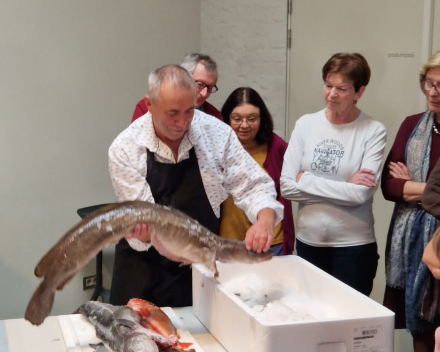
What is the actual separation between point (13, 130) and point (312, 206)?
1.85 m

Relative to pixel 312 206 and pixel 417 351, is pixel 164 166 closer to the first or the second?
pixel 312 206

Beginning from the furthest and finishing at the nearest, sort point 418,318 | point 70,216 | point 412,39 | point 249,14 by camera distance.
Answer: point 249,14
point 70,216
point 412,39
point 418,318

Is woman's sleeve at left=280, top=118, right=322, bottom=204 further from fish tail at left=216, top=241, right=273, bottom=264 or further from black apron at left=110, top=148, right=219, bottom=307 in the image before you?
fish tail at left=216, top=241, right=273, bottom=264

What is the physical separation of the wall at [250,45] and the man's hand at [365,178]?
5.06 ft

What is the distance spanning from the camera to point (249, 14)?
4.14m

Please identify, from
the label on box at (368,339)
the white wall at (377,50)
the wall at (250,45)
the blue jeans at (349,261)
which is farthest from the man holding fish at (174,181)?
the wall at (250,45)

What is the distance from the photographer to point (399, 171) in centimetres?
254

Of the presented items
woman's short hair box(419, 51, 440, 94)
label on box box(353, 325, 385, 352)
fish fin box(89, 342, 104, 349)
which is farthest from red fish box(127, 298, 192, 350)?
woman's short hair box(419, 51, 440, 94)

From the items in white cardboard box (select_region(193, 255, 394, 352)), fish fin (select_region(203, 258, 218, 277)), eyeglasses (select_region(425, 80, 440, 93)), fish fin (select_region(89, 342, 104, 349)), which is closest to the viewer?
white cardboard box (select_region(193, 255, 394, 352))

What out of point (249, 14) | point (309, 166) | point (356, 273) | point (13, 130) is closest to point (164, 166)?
point (309, 166)

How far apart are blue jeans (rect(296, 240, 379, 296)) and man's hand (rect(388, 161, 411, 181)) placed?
1.10 ft

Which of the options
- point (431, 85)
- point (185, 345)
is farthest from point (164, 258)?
point (431, 85)

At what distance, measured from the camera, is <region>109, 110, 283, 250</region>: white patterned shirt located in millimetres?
2012

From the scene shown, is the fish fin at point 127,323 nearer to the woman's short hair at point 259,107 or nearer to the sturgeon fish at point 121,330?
the sturgeon fish at point 121,330
